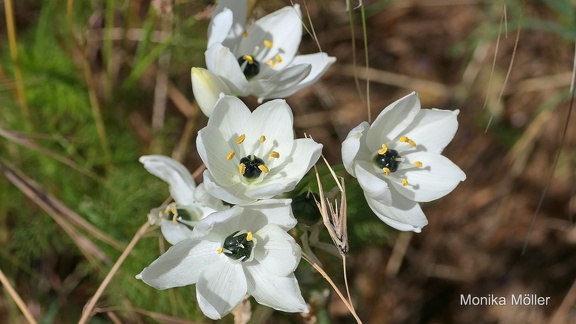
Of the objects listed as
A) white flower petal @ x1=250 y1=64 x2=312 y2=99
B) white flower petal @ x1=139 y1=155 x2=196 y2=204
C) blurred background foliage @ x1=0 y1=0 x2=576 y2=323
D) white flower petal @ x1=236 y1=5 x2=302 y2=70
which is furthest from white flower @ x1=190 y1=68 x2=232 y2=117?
blurred background foliage @ x1=0 y1=0 x2=576 y2=323

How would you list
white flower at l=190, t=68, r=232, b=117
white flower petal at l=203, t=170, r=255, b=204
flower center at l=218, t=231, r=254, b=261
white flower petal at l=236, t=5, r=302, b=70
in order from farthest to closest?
white flower petal at l=236, t=5, r=302, b=70 → white flower at l=190, t=68, r=232, b=117 → flower center at l=218, t=231, r=254, b=261 → white flower petal at l=203, t=170, r=255, b=204

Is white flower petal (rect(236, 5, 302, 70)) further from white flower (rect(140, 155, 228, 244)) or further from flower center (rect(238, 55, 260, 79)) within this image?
white flower (rect(140, 155, 228, 244))

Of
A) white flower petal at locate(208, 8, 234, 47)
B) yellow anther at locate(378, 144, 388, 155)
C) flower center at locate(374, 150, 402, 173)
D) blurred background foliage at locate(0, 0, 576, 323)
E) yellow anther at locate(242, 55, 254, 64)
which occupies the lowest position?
blurred background foliage at locate(0, 0, 576, 323)

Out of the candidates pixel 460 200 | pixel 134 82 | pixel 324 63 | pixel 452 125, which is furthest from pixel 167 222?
pixel 460 200

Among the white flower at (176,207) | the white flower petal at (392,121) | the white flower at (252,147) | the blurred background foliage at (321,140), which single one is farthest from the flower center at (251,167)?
the blurred background foliage at (321,140)

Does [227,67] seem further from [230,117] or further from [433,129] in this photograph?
[433,129]

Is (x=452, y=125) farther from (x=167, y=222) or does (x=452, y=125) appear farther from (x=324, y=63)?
(x=167, y=222)

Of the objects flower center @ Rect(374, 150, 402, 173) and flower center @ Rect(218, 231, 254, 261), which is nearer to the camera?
flower center @ Rect(218, 231, 254, 261)

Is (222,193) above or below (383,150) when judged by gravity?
above

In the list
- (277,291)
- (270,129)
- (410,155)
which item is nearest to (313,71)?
(270,129)
